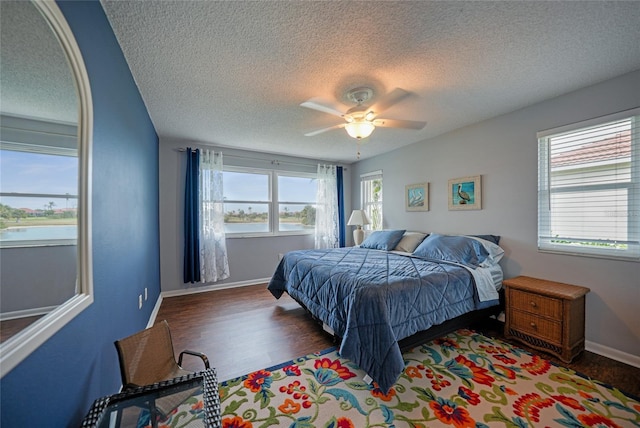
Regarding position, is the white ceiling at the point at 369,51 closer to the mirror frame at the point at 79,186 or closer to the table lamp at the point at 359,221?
the mirror frame at the point at 79,186

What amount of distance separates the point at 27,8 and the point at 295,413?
7.49 feet

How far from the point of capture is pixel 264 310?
328 cm

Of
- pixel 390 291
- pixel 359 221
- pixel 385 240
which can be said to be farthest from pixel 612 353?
pixel 359 221

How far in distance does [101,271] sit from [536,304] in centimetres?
342

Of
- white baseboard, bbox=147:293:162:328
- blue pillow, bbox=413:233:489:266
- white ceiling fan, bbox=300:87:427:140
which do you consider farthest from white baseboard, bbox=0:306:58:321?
blue pillow, bbox=413:233:489:266

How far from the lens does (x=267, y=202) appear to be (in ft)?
15.6

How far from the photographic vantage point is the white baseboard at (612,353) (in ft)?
6.68

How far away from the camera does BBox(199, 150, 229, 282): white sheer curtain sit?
4.06m

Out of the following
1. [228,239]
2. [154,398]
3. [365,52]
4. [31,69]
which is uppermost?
[365,52]

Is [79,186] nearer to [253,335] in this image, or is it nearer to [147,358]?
[147,358]

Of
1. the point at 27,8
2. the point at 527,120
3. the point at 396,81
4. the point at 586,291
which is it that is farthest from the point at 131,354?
the point at 527,120

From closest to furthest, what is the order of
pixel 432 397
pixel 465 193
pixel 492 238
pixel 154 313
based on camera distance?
pixel 432 397 < pixel 492 238 < pixel 154 313 < pixel 465 193

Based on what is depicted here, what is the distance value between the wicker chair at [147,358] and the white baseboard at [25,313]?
0.54 m

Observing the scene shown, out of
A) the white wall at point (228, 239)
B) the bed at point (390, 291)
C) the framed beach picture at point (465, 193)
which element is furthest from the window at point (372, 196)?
the bed at point (390, 291)
